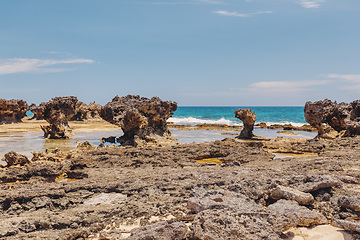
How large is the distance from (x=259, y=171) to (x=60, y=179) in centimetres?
581

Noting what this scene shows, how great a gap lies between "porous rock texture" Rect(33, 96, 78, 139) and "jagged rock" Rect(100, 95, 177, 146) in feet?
17.0

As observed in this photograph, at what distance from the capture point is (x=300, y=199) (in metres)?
5.27

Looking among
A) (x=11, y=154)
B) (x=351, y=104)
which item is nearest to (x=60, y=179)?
(x=11, y=154)

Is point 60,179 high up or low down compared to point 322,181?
down

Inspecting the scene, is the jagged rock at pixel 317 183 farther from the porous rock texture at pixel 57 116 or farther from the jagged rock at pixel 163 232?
the porous rock texture at pixel 57 116

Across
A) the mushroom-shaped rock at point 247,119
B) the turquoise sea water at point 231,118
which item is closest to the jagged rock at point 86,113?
the turquoise sea water at point 231,118

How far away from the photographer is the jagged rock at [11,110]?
3562cm

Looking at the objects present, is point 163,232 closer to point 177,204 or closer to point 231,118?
point 177,204

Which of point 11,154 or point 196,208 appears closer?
point 196,208

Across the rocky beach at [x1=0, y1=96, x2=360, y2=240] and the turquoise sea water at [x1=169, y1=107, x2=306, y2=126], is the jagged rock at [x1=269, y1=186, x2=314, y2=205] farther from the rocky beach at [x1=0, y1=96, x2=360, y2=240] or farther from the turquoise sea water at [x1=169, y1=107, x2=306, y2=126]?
the turquoise sea water at [x1=169, y1=107, x2=306, y2=126]

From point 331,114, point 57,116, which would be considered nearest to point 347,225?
point 331,114

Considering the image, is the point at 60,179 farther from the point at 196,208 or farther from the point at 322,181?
the point at 322,181

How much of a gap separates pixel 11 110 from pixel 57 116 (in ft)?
65.2

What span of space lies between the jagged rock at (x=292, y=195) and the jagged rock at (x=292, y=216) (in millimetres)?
299
